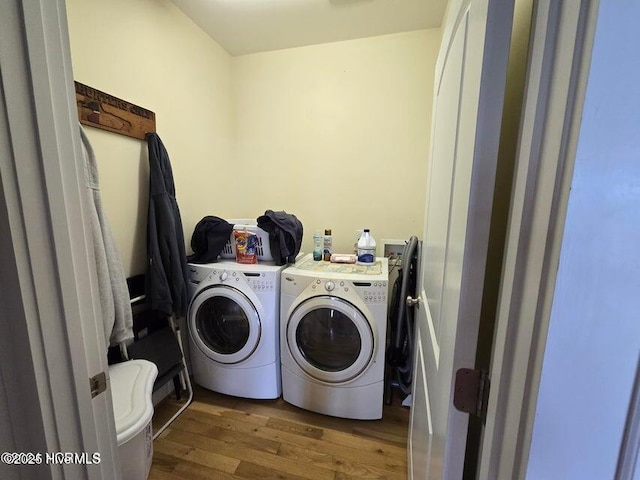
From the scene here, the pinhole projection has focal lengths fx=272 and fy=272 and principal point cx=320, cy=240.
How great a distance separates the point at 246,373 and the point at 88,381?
1.33 metres

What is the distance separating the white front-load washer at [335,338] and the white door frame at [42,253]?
1.08 m

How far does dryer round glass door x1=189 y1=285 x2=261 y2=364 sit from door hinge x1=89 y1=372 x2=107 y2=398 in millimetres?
1025

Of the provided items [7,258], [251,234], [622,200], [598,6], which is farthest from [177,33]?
[622,200]

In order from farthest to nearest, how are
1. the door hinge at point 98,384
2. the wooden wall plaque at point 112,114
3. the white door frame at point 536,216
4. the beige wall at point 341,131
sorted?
1. the beige wall at point 341,131
2. the wooden wall plaque at point 112,114
3. the door hinge at point 98,384
4. the white door frame at point 536,216

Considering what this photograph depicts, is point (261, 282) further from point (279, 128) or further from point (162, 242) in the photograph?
point (279, 128)

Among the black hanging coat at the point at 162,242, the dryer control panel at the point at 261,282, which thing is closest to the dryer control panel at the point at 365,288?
the dryer control panel at the point at 261,282

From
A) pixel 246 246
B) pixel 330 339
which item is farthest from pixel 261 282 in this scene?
pixel 330 339

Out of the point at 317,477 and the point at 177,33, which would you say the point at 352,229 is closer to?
the point at 317,477

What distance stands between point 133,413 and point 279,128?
6.82ft

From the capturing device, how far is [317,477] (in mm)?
1333

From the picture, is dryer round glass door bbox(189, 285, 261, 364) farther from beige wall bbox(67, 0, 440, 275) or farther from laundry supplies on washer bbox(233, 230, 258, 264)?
beige wall bbox(67, 0, 440, 275)

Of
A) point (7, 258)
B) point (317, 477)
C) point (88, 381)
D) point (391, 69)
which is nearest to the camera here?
point (7, 258)

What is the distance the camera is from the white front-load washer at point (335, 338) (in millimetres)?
1479

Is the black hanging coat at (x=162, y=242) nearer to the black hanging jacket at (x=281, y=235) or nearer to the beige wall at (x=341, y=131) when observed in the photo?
the black hanging jacket at (x=281, y=235)
